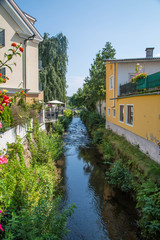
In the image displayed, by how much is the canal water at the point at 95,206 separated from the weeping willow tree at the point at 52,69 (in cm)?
2013

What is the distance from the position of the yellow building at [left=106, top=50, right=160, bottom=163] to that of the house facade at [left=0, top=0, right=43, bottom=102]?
776 centimetres

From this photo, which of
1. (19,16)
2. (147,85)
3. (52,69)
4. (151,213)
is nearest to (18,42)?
(19,16)

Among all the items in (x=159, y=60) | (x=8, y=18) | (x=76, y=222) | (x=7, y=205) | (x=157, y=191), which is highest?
(x=8, y=18)

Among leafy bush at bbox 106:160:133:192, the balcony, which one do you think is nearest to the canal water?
leafy bush at bbox 106:160:133:192

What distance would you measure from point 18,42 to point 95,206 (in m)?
14.4

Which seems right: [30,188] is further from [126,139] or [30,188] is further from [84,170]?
[126,139]

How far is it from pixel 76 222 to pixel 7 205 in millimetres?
3217

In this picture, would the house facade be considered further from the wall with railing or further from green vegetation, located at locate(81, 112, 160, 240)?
green vegetation, located at locate(81, 112, 160, 240)

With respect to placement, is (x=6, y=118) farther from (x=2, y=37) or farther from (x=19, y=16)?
(x=19, y=16)

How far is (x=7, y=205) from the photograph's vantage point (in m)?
3.95

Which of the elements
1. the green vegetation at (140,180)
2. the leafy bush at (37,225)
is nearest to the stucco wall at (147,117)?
the green vegetation at (140,180)

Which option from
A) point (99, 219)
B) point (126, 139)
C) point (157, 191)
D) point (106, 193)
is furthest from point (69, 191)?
point (126, 139)

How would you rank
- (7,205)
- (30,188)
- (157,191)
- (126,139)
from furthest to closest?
(126,139)
(157,191)
(30,188)
(7,205)

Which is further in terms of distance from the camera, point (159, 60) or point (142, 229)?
point (159, 60)
